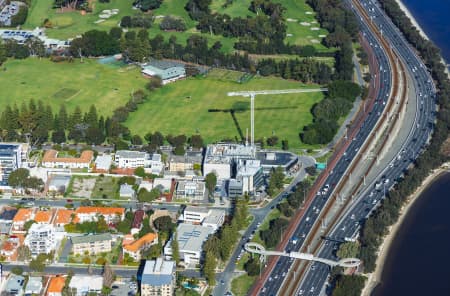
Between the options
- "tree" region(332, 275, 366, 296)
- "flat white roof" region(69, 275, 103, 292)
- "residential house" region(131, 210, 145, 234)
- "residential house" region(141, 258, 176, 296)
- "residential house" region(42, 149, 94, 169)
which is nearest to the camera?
"residential house" region(141, 258, 176, 296)

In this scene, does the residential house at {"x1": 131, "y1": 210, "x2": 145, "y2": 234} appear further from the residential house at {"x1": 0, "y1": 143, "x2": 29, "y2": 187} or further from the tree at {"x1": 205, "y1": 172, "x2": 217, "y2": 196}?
the residential house at {"x1": 0, "y1": 143, "x2": 29, "y2": 187}

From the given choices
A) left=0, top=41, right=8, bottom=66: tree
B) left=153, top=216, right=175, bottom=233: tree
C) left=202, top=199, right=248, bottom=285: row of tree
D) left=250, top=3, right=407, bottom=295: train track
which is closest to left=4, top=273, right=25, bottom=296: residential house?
left=153, top=216, right=175, bottom=233: tree

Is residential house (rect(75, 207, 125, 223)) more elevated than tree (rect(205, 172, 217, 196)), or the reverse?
tree (rect(205, 172, 217, 196))

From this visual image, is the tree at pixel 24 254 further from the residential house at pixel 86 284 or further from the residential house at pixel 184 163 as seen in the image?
the residential house at pixel 184 163

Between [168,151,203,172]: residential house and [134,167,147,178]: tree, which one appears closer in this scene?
[134,167,147,178]: tree

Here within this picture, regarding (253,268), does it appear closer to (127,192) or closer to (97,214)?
(97,214)

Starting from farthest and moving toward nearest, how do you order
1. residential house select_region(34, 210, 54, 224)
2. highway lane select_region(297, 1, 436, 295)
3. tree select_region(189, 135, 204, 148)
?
tree select_region(189, 135, 204, 148), residential house select_region(34, 210, 54, 224), highway lane select_region(297, 1, 436, 295)

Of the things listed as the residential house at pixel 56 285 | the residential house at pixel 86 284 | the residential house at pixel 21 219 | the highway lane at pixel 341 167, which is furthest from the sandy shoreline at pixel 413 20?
the residential house at pixel 56 285

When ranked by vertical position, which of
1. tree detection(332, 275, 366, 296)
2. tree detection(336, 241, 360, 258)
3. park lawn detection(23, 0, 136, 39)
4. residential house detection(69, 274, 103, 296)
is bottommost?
park lawn detection(23, 0, 136, 39)
